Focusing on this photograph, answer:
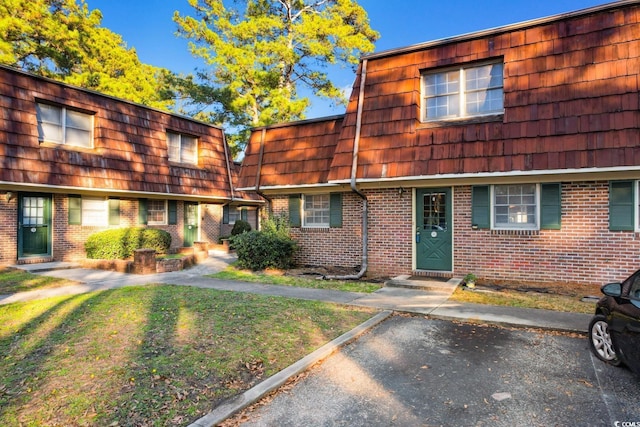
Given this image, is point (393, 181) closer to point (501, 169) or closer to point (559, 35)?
point (501, 169)

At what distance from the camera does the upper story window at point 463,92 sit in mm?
9492

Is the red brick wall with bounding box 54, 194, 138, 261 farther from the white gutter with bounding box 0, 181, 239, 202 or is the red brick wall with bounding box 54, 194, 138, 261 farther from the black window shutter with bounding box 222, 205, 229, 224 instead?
the black window shutter with bounding box 222, 205, 229, 224

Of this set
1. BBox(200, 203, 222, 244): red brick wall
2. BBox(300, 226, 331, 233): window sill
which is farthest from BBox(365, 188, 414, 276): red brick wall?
BBox(200, 203, 222, 244): red brick wall

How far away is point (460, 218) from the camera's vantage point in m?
9.85

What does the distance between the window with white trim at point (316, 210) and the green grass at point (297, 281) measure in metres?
2.20

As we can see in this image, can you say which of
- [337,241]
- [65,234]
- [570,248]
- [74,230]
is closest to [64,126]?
[74,230]

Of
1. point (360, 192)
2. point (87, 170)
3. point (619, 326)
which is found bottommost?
point (619, 326)

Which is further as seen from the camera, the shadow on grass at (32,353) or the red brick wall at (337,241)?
the red brick wall at (337,241)

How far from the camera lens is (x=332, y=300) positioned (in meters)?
7.57

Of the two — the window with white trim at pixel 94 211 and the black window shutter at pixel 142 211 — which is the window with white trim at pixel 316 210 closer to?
the black window shutter at pixel 142 211

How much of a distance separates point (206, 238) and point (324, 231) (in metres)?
9.07

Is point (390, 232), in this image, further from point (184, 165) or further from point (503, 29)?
point (184, 165)

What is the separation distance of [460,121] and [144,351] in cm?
839


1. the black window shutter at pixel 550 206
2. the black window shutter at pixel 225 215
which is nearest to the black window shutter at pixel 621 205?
the black window shutter at pixel 550 206
